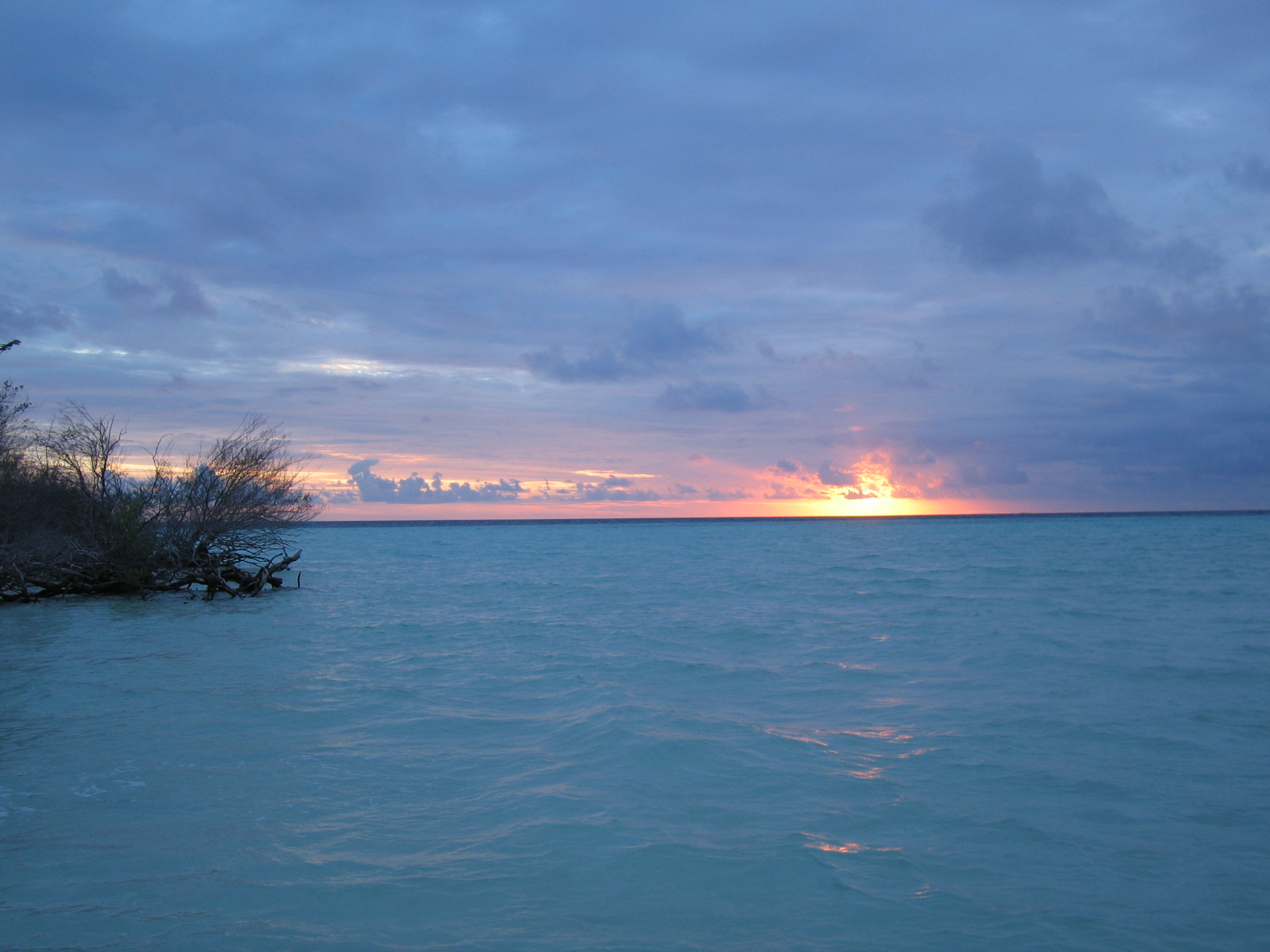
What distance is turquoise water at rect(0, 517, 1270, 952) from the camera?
16.9 feet

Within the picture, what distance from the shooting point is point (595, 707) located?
10.9m

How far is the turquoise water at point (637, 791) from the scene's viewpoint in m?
5.14

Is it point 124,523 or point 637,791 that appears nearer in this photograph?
point 637,791

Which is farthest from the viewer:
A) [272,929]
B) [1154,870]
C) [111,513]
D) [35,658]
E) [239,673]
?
[111,513]

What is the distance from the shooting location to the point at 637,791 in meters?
7.58

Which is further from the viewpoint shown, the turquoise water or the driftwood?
the driftwood

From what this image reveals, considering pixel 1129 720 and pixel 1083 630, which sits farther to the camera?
pixel 1083 630

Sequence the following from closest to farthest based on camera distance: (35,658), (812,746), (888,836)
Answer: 1. (888,836)
2. (812,746)
3. (35,658)

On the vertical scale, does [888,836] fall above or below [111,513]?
below

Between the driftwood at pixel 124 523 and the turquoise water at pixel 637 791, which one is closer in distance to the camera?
the turquoise water at pixel 637 791

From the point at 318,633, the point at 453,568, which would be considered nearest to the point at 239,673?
the point at 318,633

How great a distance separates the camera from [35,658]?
1399cm

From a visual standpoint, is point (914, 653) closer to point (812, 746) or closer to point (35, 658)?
point (812, 746)

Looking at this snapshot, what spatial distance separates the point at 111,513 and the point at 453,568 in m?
22.5
